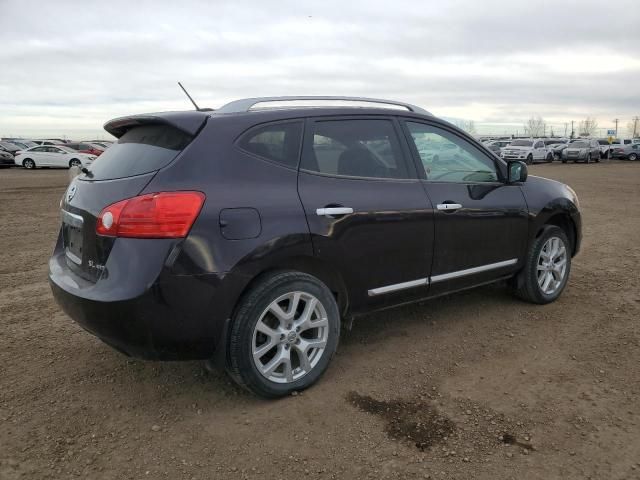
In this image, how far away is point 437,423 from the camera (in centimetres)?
295

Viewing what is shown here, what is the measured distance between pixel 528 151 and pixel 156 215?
37243 millimetres

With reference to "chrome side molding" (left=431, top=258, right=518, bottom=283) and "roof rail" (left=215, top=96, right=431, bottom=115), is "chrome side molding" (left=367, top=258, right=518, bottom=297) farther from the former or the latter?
"roof rail" (left=215, top=96, right=431, bottom=115)

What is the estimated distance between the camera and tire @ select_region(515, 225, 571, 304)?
470cm

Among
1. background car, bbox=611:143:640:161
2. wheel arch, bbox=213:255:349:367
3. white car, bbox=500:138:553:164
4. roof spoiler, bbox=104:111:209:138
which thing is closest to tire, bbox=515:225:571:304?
wheel arch, bbox=213:255:349:367

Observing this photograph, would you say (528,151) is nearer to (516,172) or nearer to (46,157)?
(46,157)

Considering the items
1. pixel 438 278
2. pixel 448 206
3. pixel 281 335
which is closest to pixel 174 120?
pixel 281 335

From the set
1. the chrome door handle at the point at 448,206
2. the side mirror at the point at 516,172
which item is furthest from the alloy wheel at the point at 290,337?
the side mirror at the point at 516,172

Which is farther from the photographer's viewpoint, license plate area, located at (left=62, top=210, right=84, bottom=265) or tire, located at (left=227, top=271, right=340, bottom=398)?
license plate area, located at (left=62, top=210, right=84, bottom=265)

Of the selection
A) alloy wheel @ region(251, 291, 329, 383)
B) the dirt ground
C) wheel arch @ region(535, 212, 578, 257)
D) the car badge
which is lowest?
the dirt ground

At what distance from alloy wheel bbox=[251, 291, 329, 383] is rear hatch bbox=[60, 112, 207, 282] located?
36.9 inches

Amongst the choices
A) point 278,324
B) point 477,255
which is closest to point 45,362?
point 278,324

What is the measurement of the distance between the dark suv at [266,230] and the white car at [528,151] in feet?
111

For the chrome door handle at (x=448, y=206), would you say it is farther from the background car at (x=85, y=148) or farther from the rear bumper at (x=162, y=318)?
the background car at (x=85, y=148)

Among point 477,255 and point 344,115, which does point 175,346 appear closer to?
point 344,115
